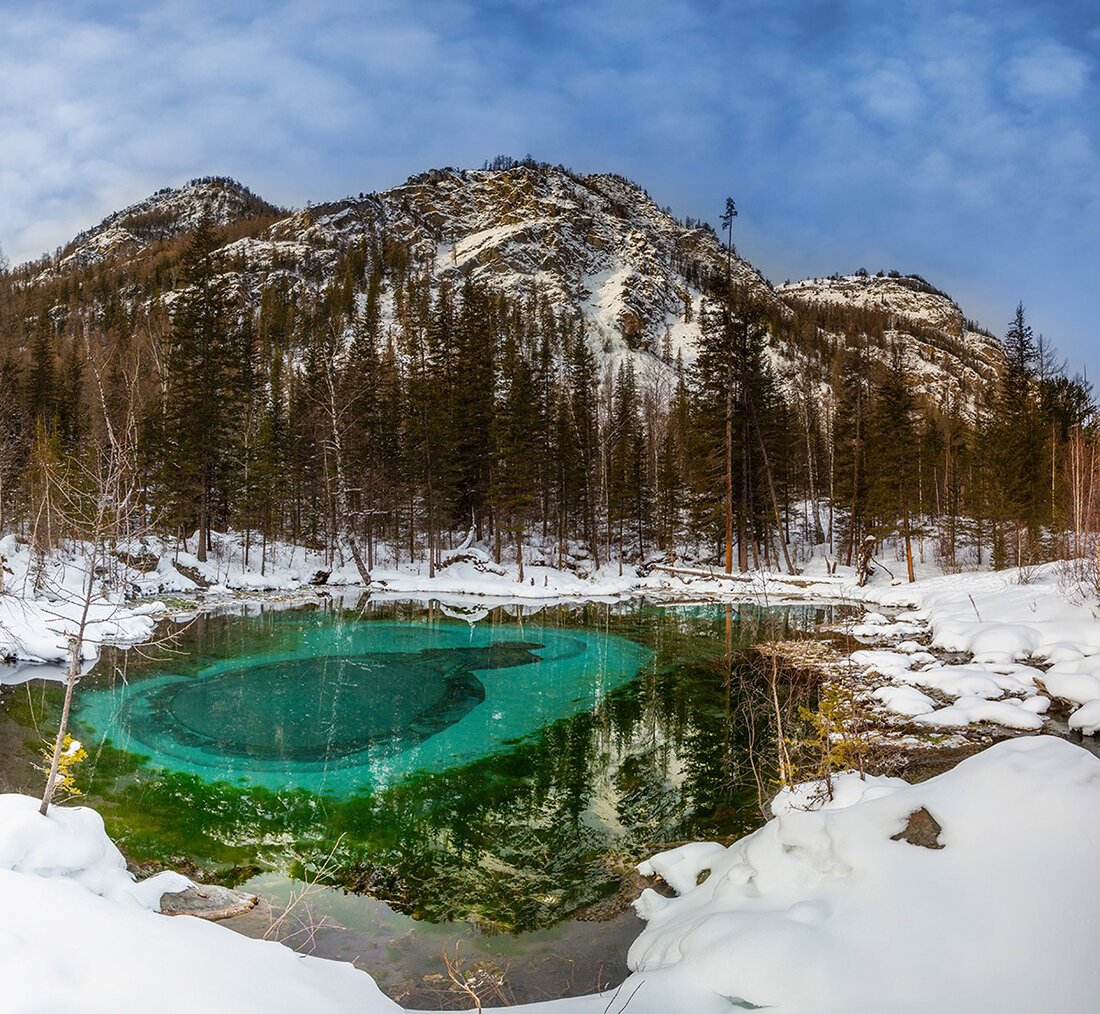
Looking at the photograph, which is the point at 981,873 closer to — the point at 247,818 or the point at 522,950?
the point at 522,950

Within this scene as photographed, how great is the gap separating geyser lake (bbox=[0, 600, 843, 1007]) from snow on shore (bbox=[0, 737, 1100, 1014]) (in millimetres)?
1501

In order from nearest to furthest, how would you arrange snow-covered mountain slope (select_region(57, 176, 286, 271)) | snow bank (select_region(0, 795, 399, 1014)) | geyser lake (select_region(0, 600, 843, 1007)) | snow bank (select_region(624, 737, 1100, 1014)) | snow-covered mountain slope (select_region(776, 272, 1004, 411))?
1. snow bank (select_region(0, 795, 399, 1014))
2. snow bank (select_region(624, 737, 1100, 1014))
3. geyser lake (select_region(0, 600, 843, 1007))
4. snow-covered mountain slope (select_region(776, 272, 1004, 411))
5. snow-covered mountain slope (select_region(57, 176, 286, 271))

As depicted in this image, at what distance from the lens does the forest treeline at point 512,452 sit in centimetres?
2984

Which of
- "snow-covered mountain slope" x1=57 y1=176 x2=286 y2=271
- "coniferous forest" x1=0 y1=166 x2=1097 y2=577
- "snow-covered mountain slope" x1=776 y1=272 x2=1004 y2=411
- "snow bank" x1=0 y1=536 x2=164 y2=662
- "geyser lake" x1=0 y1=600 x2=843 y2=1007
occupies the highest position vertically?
"snow-covered mountain slope" x1=57 y1=176 x2=286 y2=271

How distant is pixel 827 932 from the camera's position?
3672 millimetres

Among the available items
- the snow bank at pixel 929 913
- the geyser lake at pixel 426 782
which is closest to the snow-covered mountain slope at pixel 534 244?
the geyser lake at pixel 426 782

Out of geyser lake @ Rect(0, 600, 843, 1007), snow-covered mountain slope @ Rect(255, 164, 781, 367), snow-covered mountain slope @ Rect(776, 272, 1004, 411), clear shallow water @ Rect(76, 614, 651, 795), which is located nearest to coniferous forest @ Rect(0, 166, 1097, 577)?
clear shallow water @ Rect(76, 614, 651, 795)

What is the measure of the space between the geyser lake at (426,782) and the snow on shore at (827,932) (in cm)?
150

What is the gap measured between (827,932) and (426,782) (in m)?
6.53

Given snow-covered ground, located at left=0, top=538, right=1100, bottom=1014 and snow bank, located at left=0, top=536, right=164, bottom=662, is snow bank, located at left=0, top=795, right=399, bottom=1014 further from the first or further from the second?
snow bank, located at left=0, top=536, right=164, bottom=662

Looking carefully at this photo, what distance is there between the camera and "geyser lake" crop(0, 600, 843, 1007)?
556cm

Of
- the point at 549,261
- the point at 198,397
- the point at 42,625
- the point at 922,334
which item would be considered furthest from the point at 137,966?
the point at 922,334

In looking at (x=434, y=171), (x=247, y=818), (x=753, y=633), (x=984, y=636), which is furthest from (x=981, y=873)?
(x=434, y=171)

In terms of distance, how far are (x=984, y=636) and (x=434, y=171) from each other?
128 m
